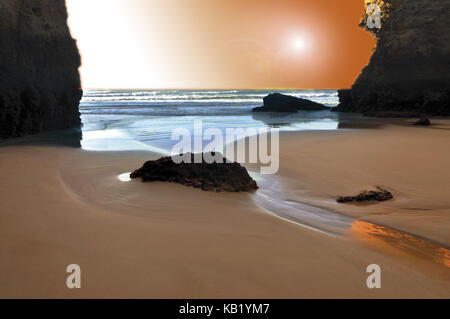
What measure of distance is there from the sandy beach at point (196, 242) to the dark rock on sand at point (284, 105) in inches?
807

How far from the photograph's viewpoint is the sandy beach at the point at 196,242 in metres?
1.69

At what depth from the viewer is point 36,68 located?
10.1m

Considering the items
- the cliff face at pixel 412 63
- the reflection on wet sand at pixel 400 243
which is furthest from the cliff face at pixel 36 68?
the cliff face at pixel 412 63

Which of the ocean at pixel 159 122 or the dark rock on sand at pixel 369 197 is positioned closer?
the dark rock on sand at pixel 369 197

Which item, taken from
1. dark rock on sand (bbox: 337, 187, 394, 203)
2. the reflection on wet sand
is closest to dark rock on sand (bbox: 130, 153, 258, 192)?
dark rock on sand (bbox: 337, 187, 394, 203)

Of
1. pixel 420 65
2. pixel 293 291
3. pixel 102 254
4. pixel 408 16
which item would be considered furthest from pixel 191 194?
pixel 408 16

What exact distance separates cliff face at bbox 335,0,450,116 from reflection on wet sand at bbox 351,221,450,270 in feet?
55.9

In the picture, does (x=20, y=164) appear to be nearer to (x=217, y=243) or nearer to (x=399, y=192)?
(x=217, y=243)

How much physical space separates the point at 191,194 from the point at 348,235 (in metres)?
1.62

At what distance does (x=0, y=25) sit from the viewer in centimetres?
867

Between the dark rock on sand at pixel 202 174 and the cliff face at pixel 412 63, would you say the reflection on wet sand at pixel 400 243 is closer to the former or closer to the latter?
the dark rock on sand at pixel 202 174

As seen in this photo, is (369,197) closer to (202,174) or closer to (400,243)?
(400,243)

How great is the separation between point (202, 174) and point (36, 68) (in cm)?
896

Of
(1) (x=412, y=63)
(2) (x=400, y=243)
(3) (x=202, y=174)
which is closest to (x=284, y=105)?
(1) (x=412, y=63)
